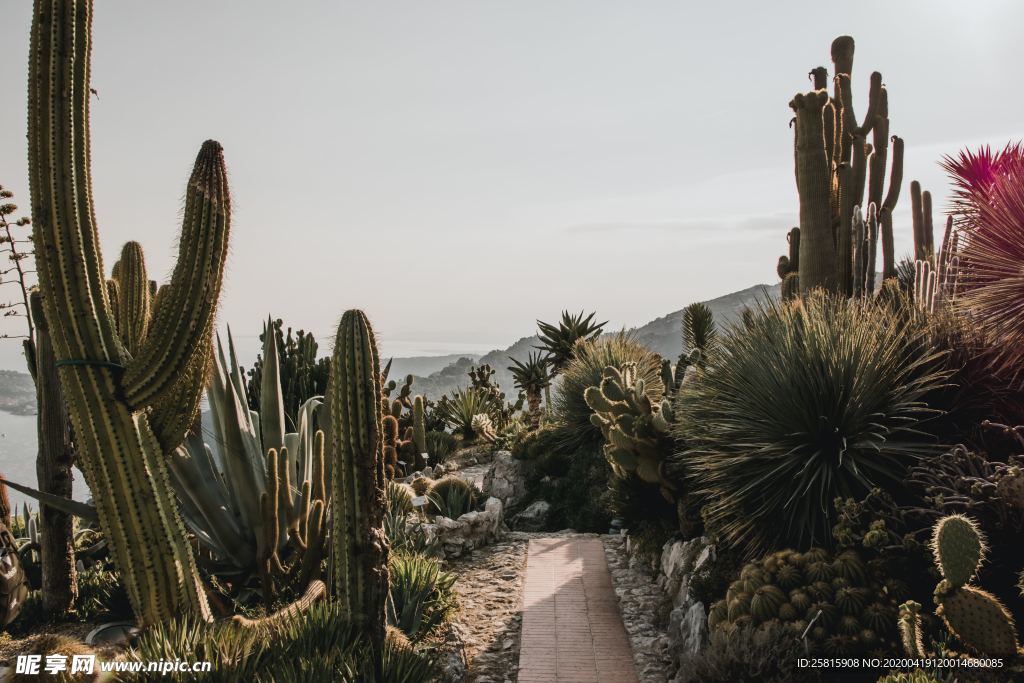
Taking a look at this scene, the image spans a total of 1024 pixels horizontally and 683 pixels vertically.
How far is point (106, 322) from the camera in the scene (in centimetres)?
494

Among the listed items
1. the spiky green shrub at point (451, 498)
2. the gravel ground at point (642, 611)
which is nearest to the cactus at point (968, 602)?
the gravel ground at point (642, 611)

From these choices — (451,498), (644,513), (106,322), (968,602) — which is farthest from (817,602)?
(451,498)

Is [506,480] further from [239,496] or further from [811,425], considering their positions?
[811,425]

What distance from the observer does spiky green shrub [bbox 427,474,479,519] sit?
10.2 metres

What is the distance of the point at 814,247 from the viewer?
10.9m

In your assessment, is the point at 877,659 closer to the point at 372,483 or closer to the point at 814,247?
the point at 372,483

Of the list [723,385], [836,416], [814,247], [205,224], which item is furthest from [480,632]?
[814,247]

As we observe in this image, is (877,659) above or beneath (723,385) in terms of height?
beneath

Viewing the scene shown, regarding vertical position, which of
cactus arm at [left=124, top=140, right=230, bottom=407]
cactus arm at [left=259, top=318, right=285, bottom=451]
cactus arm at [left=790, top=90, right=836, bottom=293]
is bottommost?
cactus arm at [left=259, top=318, right=285, bottom=451]

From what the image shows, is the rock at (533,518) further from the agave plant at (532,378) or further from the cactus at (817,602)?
the cactus at (817,602)

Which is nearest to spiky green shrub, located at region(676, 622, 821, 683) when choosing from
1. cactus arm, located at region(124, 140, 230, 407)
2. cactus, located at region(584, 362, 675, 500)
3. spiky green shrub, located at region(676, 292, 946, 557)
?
spiky green shrub, located at region(676, 292, 946, 557)

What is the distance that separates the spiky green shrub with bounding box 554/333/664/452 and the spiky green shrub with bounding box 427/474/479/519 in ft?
11.2

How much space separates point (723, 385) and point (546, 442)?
735 cm

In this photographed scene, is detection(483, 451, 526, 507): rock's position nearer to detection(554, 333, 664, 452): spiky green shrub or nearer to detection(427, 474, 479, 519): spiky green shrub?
detection(554, 333, 664, 452): spiky green shrub
